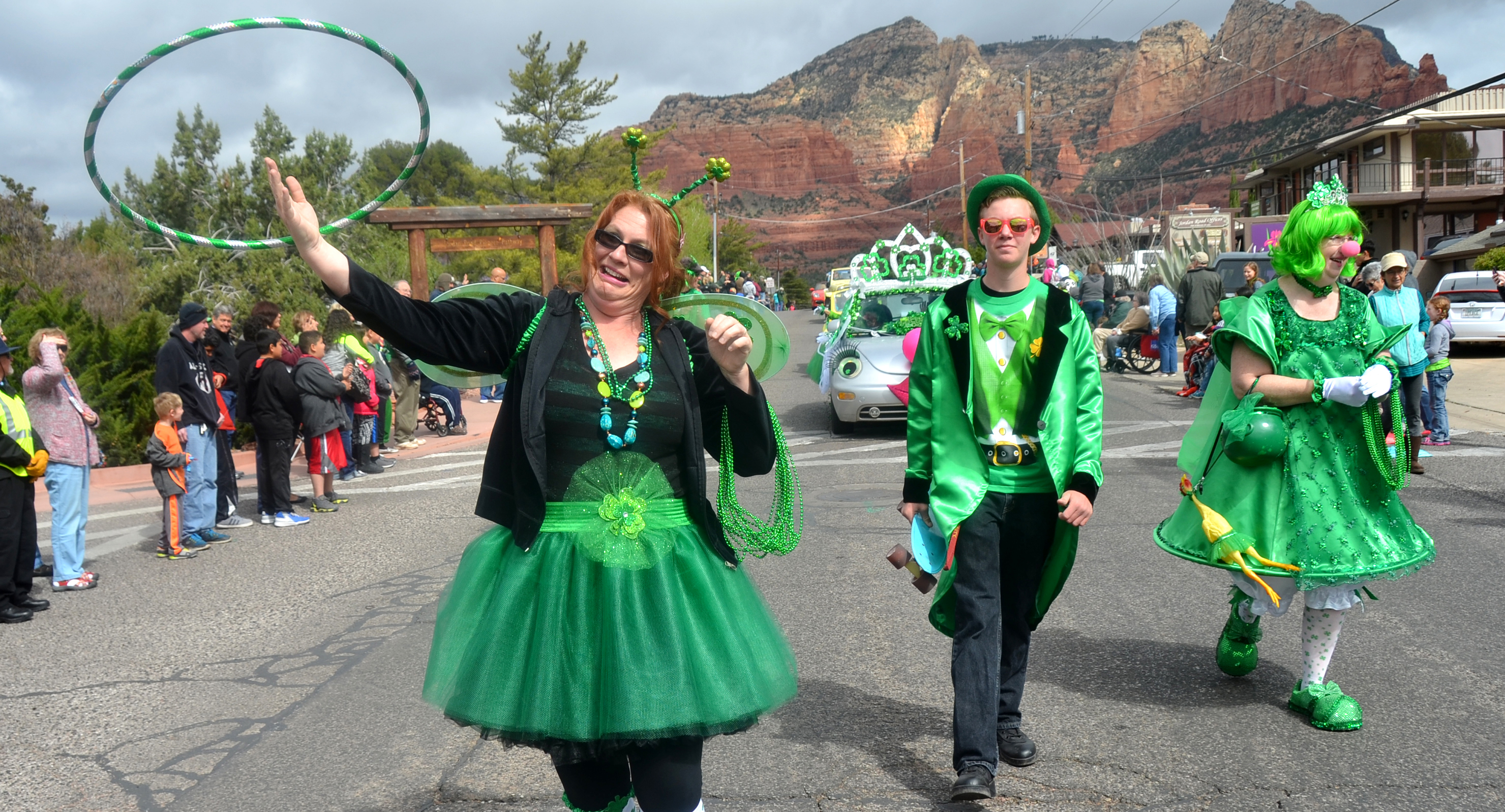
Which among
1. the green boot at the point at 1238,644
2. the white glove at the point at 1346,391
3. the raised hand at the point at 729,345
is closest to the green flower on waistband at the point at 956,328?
the raised hand at the point at 729,345

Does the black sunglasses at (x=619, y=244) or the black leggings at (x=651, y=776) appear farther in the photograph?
the black sunglasses at (x=619, y=244)

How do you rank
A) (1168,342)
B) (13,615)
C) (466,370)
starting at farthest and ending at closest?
(1168,342), (13,615), (466,370)

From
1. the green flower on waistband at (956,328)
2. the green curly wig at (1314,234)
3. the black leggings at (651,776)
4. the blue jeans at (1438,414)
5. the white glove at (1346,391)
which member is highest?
the green curly wig at (1314,234)

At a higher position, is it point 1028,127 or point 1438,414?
point 1028,127

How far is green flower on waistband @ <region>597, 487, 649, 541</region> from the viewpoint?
255cm

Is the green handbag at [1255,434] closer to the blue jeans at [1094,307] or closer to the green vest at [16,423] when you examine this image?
the green vest at [16,423]

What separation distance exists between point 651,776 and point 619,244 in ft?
4.05

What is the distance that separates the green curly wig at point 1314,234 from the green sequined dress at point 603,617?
2636 millimetres

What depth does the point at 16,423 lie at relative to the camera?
662cm

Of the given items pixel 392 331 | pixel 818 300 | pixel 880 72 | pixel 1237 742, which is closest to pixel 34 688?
pixel 392 331

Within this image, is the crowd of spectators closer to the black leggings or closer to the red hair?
Result: the black leggings

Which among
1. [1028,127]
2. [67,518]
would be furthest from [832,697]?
[1028,127]

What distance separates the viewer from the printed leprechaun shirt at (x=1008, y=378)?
11.6 feet

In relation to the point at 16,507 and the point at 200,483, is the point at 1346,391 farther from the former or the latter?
the point at 200,483
